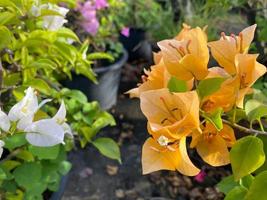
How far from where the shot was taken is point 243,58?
0.54 meters

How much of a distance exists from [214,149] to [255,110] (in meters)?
0.07

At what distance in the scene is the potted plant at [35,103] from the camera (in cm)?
70

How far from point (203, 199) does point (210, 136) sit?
4.20 ft

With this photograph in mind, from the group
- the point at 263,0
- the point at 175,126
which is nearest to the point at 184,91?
the point at 175,126

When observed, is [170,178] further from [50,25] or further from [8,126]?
[8,126]

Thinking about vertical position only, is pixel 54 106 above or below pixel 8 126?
below

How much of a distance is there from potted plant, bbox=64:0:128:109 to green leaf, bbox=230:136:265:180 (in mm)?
1583

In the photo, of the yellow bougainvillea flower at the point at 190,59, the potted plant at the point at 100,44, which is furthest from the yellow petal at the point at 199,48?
the potted plant at the point at 100,44

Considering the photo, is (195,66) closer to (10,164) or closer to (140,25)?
(10,164)

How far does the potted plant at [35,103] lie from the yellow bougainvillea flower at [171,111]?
0.21 m

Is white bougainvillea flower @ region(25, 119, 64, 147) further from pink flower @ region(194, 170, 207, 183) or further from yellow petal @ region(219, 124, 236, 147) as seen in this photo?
pink flower @ region(194, 170, 207, 183)

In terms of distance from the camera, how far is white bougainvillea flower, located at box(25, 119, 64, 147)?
68 cm

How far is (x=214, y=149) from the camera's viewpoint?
1.87ft

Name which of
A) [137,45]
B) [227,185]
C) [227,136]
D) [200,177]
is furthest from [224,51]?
[137,45]
